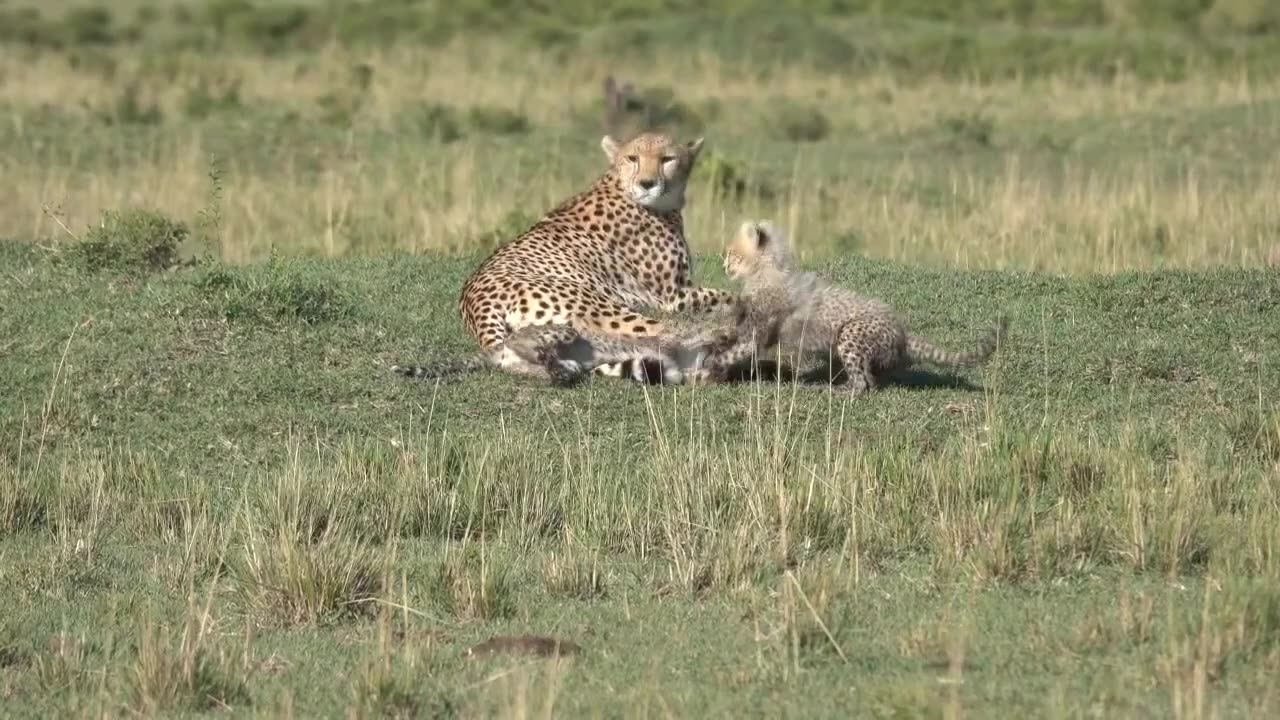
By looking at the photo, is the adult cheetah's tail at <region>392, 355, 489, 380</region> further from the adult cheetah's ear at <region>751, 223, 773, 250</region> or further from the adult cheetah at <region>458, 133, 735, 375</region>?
the adult cheetah's ear at <region>751, 223, 773, 250</region>

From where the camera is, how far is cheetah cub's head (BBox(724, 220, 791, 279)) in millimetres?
8164

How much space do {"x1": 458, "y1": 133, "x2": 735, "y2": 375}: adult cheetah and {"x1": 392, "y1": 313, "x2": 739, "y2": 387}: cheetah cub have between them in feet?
1.22

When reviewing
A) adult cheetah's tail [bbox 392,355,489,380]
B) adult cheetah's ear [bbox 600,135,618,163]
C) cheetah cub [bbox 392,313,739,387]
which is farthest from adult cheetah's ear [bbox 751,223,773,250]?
adult cheetah's ear [bbox 600,135,618,163]

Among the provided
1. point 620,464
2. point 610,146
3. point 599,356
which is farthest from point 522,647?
point 610,146

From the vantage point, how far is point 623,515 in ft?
20.2

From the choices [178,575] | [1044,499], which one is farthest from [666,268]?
[178,575]

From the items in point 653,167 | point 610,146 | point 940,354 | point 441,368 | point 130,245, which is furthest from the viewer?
point 130,245

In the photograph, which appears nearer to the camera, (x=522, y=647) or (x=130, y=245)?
(x=522, y=647)

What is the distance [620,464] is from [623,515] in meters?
0.94

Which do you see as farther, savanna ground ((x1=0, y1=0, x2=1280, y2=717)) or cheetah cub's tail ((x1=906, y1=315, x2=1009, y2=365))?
cheetah cub's tail ((x1=906, y1=315, x2=1009, y2=365))

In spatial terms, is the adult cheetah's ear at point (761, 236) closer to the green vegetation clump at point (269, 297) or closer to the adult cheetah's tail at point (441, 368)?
the adult cheetah's tail at point (441, 368)

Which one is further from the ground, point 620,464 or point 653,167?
point 653,167

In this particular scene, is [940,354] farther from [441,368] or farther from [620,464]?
[441,368]

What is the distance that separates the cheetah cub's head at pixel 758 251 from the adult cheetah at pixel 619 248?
561mm
